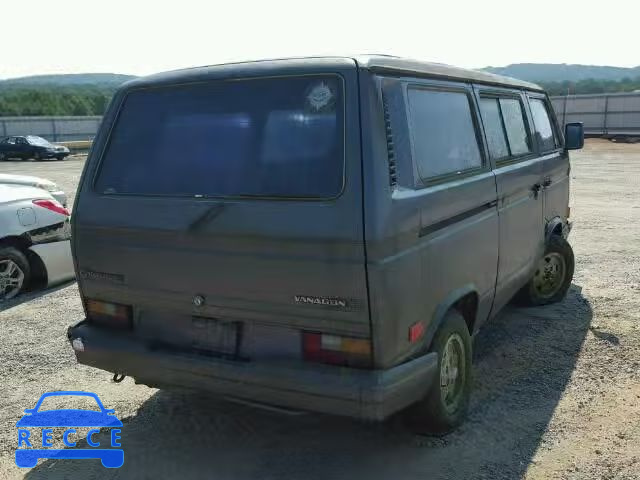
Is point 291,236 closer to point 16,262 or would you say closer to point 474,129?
point 474,129

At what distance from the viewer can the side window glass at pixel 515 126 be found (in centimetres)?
455

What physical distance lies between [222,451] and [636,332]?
142 inches

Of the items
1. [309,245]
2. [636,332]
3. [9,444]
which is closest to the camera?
[309,245]

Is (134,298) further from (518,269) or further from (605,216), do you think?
(605,216)

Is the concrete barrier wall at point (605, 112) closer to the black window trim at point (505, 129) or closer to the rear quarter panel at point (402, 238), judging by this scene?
the black window trim at point (505, 129)

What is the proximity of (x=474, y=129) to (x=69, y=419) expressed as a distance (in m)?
3.09

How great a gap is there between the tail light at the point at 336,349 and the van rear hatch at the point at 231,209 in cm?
4

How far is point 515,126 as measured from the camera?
4.76m

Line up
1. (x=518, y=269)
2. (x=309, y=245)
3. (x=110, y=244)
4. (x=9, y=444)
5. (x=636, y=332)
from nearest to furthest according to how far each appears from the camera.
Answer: (x=309, y=245) → (x=110, y=244) → (x=9, y=444) → (x=518, y=269) → (x=636, y=332)

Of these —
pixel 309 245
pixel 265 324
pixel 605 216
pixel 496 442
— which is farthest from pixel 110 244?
pixel 605 216

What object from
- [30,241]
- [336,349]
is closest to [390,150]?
[336,349]

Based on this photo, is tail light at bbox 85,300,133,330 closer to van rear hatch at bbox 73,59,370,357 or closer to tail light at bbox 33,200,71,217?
van rear hatch at bbox 73,59,370,357

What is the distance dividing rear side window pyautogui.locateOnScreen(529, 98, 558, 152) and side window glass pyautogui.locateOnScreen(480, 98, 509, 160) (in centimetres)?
114

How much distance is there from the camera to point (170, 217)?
3109 mm
